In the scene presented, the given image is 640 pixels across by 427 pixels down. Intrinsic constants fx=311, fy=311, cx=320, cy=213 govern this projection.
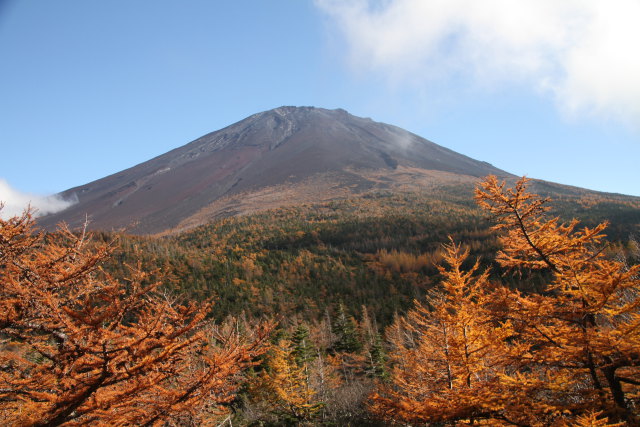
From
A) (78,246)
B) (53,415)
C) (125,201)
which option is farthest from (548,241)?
(125,201)

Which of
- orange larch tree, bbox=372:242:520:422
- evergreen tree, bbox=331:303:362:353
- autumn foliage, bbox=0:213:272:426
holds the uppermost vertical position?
autumn foliage, bbox=0:213:272:426

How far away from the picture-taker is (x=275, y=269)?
75.8 metres

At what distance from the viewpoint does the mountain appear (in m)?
121

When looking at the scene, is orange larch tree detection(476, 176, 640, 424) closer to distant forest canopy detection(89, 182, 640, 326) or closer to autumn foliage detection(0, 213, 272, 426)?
autumn foliage detection(0, 213, 272, 426)

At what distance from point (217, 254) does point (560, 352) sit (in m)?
82.7

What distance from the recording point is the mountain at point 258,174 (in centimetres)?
12062

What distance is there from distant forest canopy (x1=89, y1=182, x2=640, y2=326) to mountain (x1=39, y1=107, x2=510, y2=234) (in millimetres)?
15395

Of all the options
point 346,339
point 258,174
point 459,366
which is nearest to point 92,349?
point 459,366

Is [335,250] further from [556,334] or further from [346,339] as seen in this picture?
[556,334]

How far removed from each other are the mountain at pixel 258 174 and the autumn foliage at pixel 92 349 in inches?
4375

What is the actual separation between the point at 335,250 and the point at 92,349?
3333 inches

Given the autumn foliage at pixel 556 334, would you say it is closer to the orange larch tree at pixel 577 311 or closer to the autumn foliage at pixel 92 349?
the orange larch tree at pixel 577 311

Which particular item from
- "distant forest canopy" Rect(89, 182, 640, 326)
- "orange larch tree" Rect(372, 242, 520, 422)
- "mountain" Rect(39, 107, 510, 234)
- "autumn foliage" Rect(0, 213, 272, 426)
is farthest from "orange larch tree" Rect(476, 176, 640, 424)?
"mountain" Rect(39, 107, 510, 234)

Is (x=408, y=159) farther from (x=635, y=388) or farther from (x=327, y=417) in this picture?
(x=635, y=388)
